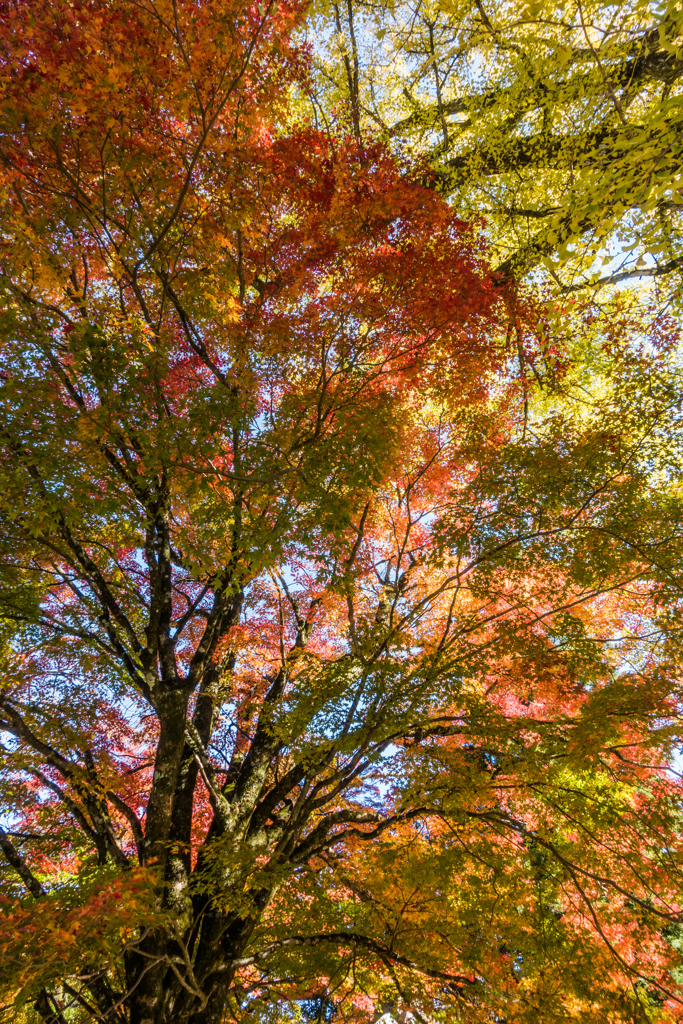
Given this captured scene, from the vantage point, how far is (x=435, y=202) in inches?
283

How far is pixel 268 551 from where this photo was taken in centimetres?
500

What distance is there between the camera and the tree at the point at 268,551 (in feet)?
17.0

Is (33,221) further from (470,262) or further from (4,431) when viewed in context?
(470,262)

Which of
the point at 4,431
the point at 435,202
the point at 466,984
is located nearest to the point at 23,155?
the point at 4,431

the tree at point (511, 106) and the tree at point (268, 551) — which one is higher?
the tree at point (511, 106)

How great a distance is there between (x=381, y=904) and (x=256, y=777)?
2.26m

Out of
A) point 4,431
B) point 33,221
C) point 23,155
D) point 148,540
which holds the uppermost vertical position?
point 23,155

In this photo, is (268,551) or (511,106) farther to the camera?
(511,106)

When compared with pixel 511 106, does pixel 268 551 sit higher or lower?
lower

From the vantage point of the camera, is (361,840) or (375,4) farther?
(375,4)

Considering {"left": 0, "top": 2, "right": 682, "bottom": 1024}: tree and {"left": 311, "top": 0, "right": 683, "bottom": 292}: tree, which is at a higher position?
{"left": 311, "top": 0, "right": 683, "bottom": 292}: tree

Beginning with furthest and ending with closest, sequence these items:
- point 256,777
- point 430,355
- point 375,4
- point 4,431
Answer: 1. point 375,4
2. point 430,355
3. point 256,777
4. point 4,431

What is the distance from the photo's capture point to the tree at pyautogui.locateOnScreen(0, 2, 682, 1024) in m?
5.20

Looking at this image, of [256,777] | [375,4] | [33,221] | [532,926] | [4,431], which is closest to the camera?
[4,431]
